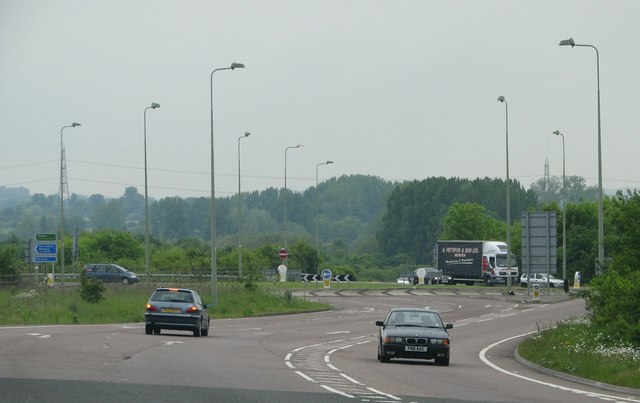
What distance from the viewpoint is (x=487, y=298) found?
75.8 m

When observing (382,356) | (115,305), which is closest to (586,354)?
(382,356)

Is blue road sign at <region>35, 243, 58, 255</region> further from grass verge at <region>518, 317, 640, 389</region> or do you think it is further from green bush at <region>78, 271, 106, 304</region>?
grass verge at <region>518, 317, 640, 389</region>

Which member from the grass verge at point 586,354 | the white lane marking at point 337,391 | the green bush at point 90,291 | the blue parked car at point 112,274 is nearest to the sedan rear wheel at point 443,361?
the grass verge at point 586,354

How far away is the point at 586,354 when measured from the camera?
94.0ft

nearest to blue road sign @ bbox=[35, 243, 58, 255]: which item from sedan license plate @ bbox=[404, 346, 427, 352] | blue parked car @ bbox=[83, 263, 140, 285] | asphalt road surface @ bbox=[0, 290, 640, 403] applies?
asphalt road surface @ bbox=[0, 290, 640, 403]

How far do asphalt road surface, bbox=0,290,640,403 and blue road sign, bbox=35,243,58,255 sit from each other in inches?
633

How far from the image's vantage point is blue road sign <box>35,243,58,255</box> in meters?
60.8

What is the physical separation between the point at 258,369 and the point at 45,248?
124 feet

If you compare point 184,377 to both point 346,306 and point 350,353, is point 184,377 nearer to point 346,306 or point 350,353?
point 350,353

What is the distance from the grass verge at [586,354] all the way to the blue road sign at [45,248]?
1200 inches

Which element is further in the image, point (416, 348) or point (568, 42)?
point (568, 42)

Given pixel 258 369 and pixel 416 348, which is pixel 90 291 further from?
pixel 258 369

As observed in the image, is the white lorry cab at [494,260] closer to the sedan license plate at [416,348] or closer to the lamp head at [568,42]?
the lamp head at [568,42]

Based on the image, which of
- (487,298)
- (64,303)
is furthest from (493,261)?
(64,303)
